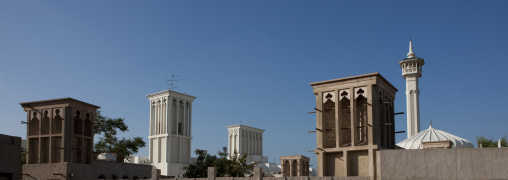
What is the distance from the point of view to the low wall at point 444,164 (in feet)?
53.7

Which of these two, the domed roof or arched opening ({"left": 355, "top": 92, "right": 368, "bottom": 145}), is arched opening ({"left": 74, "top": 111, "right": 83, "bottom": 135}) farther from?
the domed roof

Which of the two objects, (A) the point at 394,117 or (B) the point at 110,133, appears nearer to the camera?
(A) the point at 394,117

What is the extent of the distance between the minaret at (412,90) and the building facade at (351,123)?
46206 mm

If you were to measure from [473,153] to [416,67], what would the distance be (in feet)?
177

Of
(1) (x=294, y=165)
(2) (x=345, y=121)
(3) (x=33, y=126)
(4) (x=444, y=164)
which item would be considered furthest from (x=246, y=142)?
(4) (x=444, y=164)

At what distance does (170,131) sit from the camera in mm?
69375

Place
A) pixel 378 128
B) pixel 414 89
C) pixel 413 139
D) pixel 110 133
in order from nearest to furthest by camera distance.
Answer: pixel 378 128, pixel 413 139, pixel 110 133, pixel 414 89

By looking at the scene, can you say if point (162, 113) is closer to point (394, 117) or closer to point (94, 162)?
point (94, 162)

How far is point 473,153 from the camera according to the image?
16.7 meters

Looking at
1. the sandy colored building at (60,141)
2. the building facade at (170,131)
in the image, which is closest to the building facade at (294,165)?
the sandy colored building at (60,141)

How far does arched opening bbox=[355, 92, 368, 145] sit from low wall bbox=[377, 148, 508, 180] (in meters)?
4.26

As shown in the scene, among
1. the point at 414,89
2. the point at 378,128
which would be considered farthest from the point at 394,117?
the point at 414,89

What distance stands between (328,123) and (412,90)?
48.6 metres

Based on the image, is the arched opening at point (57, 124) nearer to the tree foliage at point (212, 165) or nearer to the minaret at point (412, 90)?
the tree foliage at point (212, 165)
